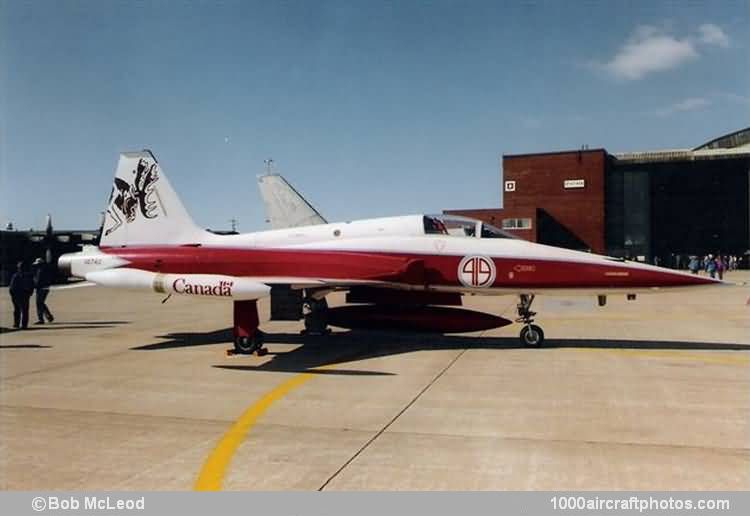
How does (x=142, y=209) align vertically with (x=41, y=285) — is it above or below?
Result: above

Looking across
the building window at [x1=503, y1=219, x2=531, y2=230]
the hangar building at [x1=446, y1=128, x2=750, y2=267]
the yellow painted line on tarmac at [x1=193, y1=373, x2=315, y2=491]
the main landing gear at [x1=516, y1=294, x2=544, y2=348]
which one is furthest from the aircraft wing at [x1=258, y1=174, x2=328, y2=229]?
the building window at [x1=503, y1=219, x2=531, y2=230]

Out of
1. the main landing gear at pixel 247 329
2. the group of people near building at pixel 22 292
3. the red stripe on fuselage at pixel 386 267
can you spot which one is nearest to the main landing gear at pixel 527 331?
the red stripe on fuselage at pixel 386 267

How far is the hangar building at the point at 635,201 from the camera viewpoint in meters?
61.2

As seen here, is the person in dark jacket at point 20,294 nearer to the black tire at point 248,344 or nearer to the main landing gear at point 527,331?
the black tire at point 248,344

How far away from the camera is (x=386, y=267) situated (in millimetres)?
11523

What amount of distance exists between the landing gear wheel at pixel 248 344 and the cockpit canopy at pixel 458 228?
4.20 meters

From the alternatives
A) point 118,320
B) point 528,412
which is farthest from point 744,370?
point 118,320

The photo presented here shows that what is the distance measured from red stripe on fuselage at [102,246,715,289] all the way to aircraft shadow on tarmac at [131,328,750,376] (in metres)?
1.51

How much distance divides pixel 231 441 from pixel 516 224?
57692 mm

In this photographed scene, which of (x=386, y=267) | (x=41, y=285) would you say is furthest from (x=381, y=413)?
(x=41, y=285)

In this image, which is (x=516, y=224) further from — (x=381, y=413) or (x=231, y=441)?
(x=231, y=441)

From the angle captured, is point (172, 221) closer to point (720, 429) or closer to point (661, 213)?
point (720, 429)

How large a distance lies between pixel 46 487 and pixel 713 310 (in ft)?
67.3

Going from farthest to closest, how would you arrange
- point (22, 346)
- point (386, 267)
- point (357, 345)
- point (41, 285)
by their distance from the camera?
point (41, 285) → point (22, 346) → point (357, 345) → point (386, 267)
